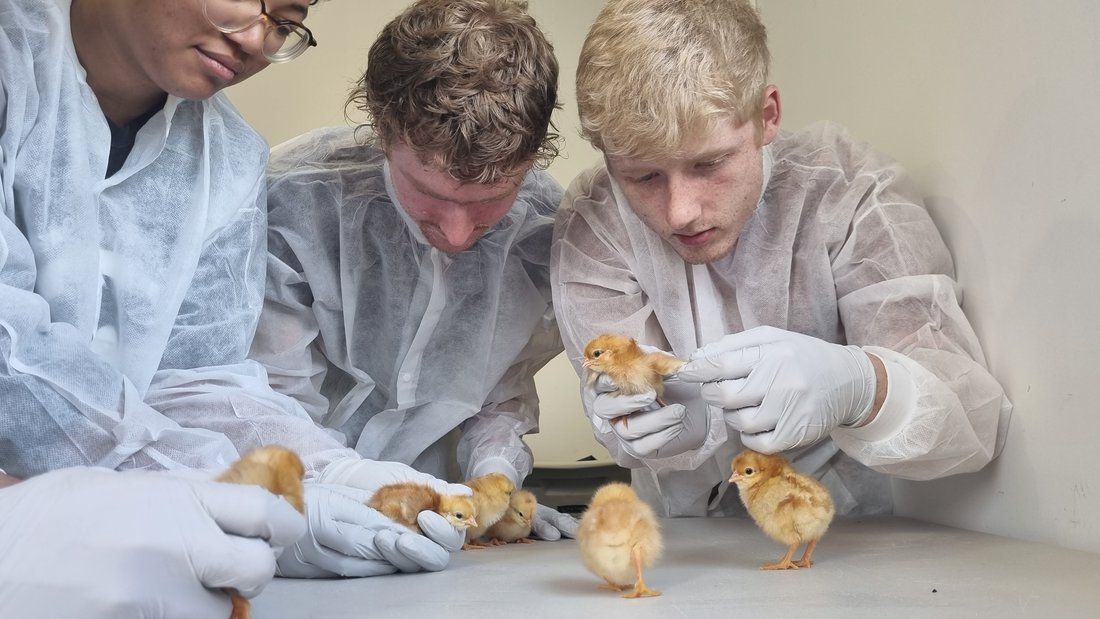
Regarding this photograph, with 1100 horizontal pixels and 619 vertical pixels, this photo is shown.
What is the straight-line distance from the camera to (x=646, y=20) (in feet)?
5.80

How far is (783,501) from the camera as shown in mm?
1522

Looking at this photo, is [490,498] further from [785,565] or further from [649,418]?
[785,565]

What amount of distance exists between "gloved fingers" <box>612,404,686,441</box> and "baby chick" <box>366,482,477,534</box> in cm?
31

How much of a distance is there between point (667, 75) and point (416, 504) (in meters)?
0.87

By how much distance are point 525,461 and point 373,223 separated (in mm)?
664

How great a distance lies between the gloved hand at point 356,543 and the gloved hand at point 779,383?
51cm

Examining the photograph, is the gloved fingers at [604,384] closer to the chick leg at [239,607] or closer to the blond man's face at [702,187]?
the blond man's face at [702,187]

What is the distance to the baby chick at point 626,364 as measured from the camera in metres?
1.61

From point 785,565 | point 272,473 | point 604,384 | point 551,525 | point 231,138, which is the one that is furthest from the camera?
point 551,525

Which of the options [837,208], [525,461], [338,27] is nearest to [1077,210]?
[837,208]

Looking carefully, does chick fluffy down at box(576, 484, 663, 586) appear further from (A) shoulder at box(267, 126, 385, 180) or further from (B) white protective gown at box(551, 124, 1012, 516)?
(A) shoulder at box(267, 126, 385, 180)

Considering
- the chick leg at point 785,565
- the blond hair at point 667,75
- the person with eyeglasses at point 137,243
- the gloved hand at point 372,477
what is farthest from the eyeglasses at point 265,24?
the chick leg at point 785,565

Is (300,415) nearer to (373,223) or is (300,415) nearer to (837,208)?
(373,223)

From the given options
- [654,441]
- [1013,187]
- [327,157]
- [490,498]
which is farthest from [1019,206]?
[327,157]
